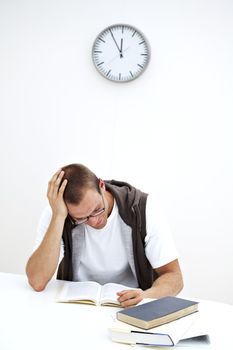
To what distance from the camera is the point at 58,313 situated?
52.1 inches

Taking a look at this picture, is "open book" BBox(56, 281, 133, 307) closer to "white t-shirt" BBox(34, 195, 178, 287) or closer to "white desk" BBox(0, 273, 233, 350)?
"white desk" BBox(0, 273, 233, 350)

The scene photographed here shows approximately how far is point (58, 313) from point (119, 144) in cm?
162

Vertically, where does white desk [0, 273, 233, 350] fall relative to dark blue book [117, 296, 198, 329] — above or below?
below

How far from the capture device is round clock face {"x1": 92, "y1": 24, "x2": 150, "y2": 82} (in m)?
2.74

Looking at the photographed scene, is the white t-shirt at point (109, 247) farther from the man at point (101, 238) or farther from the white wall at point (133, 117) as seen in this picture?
the white wall at point (133, 117)

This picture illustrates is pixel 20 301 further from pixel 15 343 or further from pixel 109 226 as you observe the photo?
pixel 109 226

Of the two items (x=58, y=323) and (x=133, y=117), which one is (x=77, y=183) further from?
(x=133, y=117)

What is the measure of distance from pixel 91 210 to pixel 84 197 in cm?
6

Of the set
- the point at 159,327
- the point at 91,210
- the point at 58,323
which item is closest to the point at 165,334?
the point at 159,327

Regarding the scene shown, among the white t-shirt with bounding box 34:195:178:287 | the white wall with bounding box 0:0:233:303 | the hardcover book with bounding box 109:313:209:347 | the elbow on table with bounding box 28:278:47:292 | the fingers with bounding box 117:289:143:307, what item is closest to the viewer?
the hardcover book with bounding box 109:313:209:347

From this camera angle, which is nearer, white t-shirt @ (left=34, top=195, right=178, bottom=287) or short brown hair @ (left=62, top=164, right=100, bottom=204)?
short brown hair @ (left=62, top=164, right=100, bottom=204)

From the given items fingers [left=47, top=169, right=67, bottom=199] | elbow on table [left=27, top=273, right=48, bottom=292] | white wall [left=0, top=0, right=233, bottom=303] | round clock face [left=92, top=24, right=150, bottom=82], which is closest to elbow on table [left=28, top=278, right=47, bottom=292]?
elbow on table [left=27, top=273, right=48, bottom=292]

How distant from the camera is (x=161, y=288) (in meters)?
1.61

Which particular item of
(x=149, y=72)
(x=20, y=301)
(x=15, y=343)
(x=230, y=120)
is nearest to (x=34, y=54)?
(x=149, y=72)
